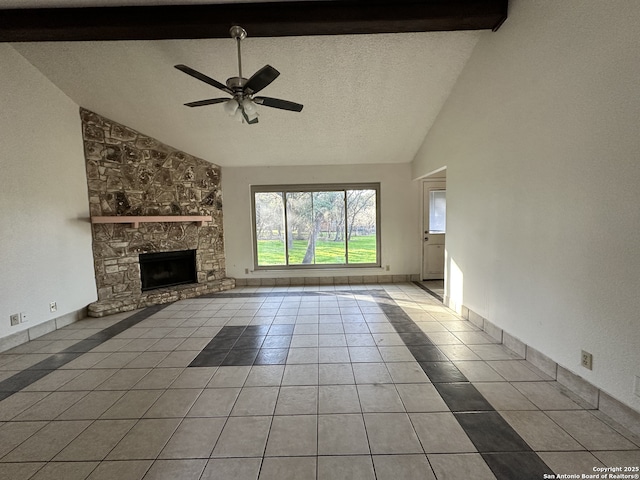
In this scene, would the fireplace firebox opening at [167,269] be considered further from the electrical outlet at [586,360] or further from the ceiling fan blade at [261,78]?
the electrical outlet at [586,360]

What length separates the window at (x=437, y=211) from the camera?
18.9 ft

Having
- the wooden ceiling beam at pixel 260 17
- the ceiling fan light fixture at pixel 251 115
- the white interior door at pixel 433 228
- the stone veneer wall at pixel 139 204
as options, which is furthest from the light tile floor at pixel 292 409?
the wooden ceiling beam at pixel 260 17

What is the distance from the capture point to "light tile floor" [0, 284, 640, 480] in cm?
154

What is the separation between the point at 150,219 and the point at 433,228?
17.1 feet

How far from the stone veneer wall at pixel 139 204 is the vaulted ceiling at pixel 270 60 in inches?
13.5

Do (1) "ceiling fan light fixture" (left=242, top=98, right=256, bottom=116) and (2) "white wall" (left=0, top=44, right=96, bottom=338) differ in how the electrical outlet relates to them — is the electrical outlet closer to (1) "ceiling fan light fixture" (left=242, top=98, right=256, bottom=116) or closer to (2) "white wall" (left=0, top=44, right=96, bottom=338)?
(1) "ceiling fan light fixture" (left=242, top=98, right=256, bottom=116)

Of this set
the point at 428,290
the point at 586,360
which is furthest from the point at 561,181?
the point at 428,290

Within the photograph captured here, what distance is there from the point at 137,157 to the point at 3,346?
9.65 feet

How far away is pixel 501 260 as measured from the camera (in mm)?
2885

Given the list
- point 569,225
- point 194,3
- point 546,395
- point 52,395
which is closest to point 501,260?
point 569,225

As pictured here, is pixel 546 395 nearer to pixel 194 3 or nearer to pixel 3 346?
pixel 194 3

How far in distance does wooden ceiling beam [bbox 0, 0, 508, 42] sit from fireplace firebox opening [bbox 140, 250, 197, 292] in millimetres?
3106

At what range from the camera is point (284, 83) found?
11.6ft

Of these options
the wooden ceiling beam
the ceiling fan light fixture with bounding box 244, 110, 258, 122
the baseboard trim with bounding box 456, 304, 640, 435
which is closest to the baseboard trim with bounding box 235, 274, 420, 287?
the baseboard trim with bounding box 456, 304, 640, 435
